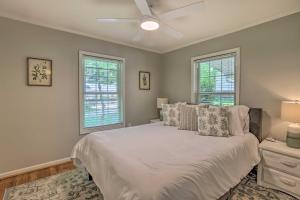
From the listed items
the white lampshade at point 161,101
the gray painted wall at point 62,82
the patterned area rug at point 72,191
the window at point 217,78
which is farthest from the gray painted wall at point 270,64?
the white lampshade at point 161,101

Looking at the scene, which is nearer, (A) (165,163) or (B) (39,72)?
(A) (165,163)

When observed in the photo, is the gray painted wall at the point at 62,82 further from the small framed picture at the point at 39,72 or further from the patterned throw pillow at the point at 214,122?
the patterned throw pillow at the point at 214,122

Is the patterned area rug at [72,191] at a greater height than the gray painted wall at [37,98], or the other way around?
the gray painted wall at [37,98]

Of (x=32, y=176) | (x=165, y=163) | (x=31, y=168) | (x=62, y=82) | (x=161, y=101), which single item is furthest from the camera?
(x=161, y=101)

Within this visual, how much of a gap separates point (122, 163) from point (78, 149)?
3.72 ft

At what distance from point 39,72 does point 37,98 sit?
1.44ft

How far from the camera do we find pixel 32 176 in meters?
2.52

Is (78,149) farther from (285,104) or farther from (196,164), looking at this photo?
(285,104)

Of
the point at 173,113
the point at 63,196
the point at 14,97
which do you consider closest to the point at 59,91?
the point at 14,97

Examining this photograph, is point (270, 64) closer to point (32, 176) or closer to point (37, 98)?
point (37, 98)

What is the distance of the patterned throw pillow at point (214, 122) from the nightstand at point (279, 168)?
550 millimetres

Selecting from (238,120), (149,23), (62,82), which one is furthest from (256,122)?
(62,82)

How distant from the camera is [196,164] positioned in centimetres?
144

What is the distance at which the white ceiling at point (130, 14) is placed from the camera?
2150 mm
